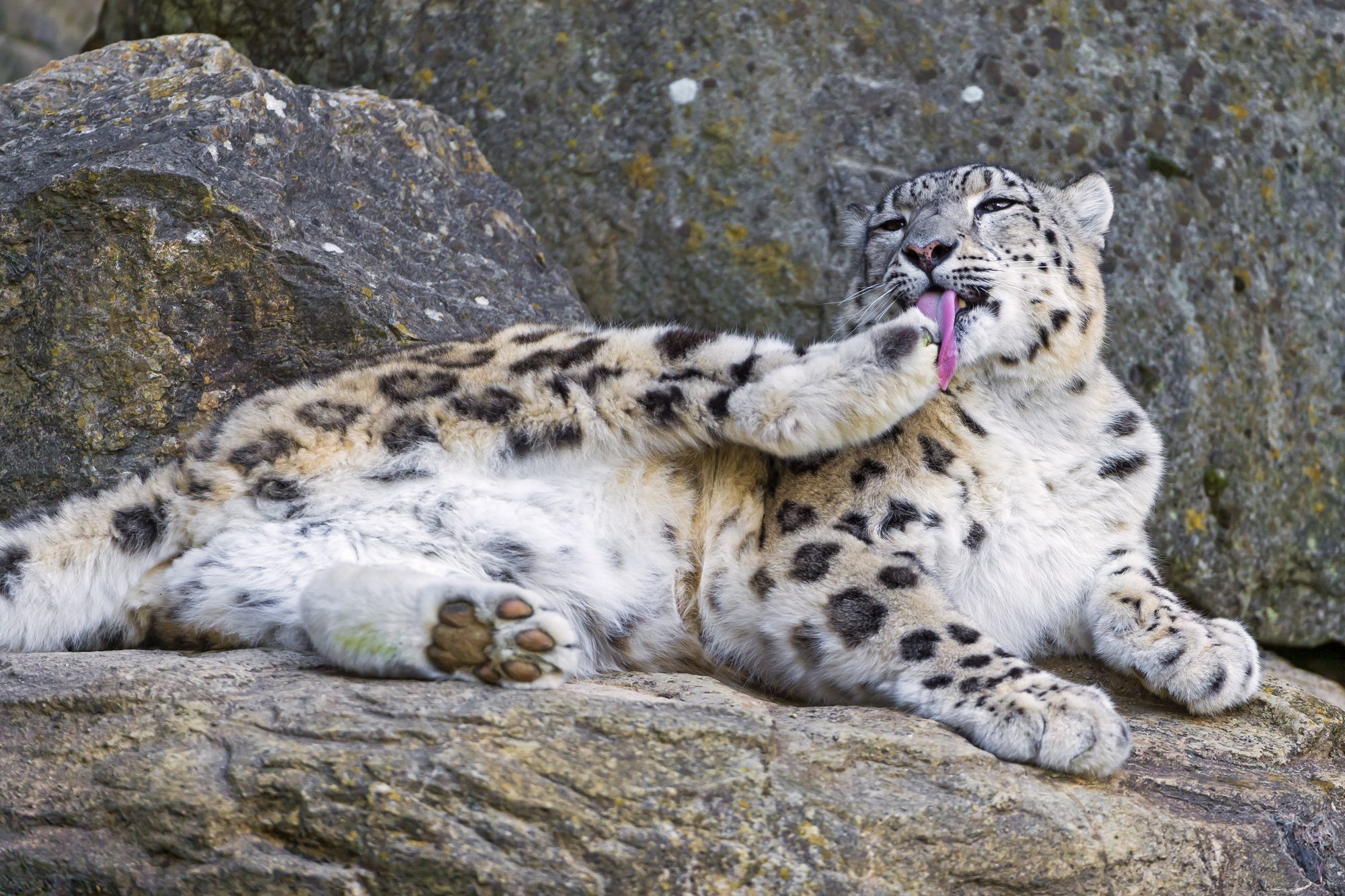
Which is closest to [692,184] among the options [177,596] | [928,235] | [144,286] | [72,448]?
[928,235]

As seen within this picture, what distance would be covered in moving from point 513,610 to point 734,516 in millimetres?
1035

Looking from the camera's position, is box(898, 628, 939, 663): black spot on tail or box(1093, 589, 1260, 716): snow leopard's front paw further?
box(1093, 589, 1260, 716): snow leopard's front paw

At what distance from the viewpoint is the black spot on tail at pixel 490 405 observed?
3.86 m

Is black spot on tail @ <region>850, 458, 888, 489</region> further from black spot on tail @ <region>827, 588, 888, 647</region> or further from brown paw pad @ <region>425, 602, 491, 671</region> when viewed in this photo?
brown paw pad @ <region>425, 602, 491, 671</region>

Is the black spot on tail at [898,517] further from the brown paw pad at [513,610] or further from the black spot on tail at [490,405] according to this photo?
the brown paw pad at [513,610]

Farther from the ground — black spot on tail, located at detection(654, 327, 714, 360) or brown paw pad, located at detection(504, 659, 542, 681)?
black spot on tail, located at detection(654, 327, 714, 360)

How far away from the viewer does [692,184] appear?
600 cm

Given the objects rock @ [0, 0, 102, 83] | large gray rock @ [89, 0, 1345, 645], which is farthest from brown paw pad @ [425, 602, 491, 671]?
rock @ [0, 0, 102, 83]

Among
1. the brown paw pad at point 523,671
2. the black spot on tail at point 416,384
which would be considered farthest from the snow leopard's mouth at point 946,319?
the brown paw pad at point 523,671

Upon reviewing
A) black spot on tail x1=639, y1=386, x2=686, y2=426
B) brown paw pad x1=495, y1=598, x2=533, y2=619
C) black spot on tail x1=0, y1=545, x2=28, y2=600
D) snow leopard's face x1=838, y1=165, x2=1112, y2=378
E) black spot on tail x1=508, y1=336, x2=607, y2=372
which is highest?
snow leopard's face x1=838, y1=165, x2=1112, y2=378

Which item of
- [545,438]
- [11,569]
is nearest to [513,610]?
[545,438]

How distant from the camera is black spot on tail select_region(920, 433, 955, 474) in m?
3.98

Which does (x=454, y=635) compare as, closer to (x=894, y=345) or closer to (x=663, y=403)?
(x=663, y=403)

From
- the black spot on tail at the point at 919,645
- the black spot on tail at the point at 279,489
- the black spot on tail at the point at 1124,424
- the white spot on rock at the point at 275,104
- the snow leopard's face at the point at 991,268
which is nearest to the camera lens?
the black spot on tail at the point at 919,645
